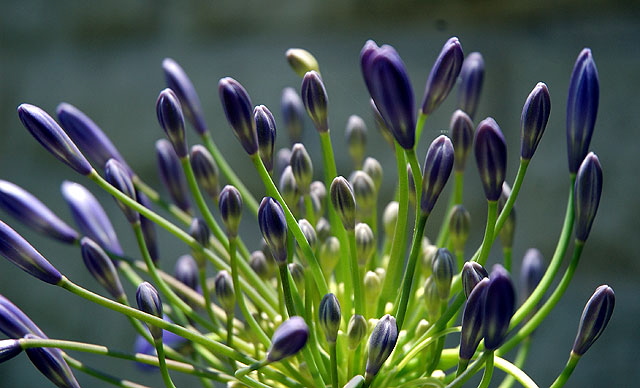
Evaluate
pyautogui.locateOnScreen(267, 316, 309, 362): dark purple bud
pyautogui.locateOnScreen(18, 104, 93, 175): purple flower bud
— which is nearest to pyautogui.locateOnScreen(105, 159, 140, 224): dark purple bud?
pyautogui.locateOnScreen(18, 104, 93, 175): purple flower bud

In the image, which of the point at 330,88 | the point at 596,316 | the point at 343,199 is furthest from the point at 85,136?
the point at 330,88

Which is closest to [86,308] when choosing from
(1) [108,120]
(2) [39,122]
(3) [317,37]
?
(1) [108,120]

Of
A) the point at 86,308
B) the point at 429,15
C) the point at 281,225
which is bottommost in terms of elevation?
the point at 86,308

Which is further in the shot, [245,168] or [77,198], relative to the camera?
[245,168]

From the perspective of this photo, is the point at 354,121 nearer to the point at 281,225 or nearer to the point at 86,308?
the point at 281,225

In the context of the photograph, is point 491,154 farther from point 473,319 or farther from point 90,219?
point 90,219

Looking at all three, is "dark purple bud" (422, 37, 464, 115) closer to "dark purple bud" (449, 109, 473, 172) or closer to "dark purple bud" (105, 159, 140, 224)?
"dark purple bud" (449, 109, 473, 172)
